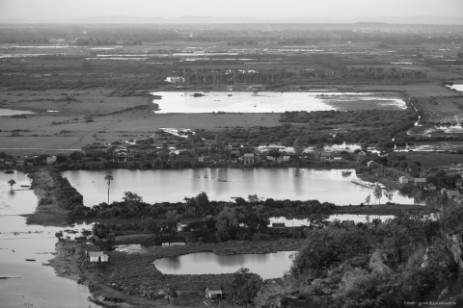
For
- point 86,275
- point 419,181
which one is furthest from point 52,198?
point 419,181

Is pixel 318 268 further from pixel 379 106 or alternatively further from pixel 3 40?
pixel 3 40

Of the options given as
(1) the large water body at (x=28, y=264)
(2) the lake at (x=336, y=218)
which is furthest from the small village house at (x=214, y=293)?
(2) the lake at (x=336, y=218)

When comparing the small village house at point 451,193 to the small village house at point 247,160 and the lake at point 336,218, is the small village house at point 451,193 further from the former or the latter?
the small village house at point 247,160

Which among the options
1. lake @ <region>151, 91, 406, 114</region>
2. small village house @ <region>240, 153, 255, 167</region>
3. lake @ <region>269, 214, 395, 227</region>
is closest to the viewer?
lake @ <region>269, 214, 395, 227</region>

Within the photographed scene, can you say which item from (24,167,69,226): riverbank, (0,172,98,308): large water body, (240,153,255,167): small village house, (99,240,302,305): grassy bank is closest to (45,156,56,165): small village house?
(24,167,69,226): riverbank

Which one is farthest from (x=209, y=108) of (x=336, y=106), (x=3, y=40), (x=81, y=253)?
(x=3, y=40)

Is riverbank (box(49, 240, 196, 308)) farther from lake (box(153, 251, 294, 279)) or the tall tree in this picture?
the tall tree
